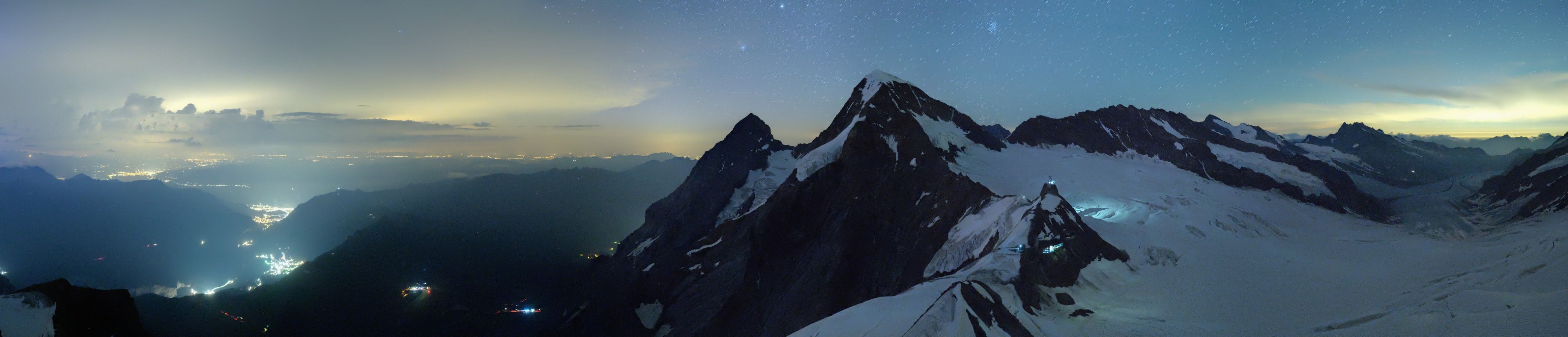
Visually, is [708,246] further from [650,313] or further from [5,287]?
[5,287]

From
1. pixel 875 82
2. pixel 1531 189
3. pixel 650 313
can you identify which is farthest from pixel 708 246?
pixel 1531 189

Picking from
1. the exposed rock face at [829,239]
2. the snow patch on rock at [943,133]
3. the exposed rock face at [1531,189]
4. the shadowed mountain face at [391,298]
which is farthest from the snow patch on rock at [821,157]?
the exposed rock face at [1531,189]

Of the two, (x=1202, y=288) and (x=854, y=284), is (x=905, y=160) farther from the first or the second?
(x=1202, y=288)

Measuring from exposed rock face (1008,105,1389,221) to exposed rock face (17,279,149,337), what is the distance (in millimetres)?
152344

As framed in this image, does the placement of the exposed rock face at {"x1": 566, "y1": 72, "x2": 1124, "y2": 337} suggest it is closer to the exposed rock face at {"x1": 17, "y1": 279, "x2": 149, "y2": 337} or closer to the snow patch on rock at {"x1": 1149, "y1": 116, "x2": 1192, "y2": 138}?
the exposed rock face at {"x1": 17, "y1": 279, "x2": 149, "y2": 337}

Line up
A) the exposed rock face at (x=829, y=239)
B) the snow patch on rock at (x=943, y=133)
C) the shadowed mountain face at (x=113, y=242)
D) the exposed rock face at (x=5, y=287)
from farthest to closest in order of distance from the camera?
1. the shadowed mountain face at (x=113, y=242)
2. the snow patch on rock at (x=943, y=133)
3. the exposed rock face at (x=829, y=239)
4. the exposed rock face at (x=5, y=287)

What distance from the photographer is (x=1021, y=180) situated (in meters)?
93.1

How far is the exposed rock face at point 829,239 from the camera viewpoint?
66.4 metres

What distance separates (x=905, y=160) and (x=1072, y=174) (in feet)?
157

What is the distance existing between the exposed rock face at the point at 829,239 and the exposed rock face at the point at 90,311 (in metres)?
51.8

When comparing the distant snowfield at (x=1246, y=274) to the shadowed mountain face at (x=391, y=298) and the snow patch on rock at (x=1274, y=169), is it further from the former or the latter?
the shadowed mountain face at (x=391, y=298)

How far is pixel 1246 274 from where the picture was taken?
63.8 meters

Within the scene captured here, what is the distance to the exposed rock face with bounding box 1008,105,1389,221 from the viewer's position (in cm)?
11406

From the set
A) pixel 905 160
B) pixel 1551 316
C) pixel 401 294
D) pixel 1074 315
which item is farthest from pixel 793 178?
pixel 401 294
